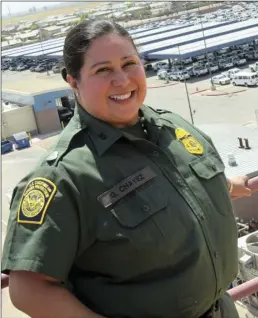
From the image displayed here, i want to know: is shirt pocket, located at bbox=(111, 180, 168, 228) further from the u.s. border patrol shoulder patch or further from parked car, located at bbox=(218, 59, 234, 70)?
parked car, located at bbox=(218, 59, 234, 70)

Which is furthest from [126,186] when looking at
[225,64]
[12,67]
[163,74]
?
[12,67]

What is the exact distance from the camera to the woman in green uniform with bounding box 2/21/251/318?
1.23 metres

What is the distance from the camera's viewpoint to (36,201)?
4.06 feet

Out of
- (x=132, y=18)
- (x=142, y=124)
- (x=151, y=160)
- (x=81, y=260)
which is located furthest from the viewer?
(x=132, y=18)

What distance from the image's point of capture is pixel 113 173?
1.35m

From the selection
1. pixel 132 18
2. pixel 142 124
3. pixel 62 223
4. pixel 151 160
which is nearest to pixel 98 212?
pixel 62 223

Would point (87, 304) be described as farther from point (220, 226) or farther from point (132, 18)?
point (132, 18)

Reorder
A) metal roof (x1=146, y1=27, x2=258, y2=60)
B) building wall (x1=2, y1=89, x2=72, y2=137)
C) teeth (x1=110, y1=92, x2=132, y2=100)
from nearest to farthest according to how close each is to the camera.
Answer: teeth (x1=110, y1=92, x2=132, y2=100) → building wall (x1=2, y1=89, x2=72, y2=137) → metal roof (x1=146, y1=27, x2=258, y2=60)

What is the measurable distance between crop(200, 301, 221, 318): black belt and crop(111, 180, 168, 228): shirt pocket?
1.25ft

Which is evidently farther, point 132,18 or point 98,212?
point 132,18

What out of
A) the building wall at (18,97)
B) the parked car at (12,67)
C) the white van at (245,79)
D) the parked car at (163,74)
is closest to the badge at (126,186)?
the building wall at (18,97)

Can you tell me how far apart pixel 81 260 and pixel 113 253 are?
9cm

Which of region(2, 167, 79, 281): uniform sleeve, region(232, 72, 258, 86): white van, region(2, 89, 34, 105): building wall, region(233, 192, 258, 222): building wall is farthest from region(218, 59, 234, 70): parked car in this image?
region(2, 167, 79, 281): uniform sleeve

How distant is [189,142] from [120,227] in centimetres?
45
